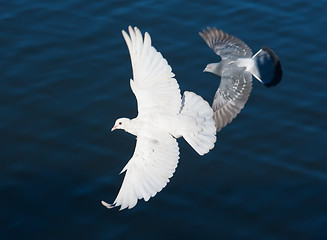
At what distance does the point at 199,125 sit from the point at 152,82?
2.77 ft

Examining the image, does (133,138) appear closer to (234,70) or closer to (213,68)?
(213,68)

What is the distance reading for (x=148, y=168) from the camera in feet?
24.1

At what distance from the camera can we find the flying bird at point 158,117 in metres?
7.48

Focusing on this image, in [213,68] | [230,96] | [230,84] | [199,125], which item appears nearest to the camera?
[199,125]

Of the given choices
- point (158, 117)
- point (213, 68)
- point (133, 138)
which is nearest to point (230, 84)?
point (213, 68)

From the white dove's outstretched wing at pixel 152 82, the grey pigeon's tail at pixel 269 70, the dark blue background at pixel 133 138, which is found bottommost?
the dark blue background at pixel 133 138

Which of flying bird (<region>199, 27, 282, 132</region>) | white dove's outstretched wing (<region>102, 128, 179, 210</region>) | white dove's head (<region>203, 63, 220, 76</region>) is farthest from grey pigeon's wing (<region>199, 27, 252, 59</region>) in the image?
white dove's outstretched wing (<region>102, 128, 179, 210</region>)

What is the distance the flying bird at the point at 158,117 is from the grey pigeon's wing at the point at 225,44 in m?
2.36

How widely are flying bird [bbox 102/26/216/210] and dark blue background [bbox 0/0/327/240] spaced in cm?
107

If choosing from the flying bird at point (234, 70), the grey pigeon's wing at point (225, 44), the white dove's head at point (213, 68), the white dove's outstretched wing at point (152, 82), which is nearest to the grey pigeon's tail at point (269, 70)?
the flying bird at point (234, 70)

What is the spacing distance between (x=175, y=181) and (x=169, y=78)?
5.66 feet

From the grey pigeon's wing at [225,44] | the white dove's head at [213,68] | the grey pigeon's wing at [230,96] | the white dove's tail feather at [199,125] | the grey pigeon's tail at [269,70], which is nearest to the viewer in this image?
the white dove's tail feather at [199,125]

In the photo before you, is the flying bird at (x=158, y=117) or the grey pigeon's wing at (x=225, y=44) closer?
the flying bird at (x=158, y=117)

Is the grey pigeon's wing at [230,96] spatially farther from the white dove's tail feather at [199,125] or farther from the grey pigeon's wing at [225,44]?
the white dove's tail feather at [199,125]
